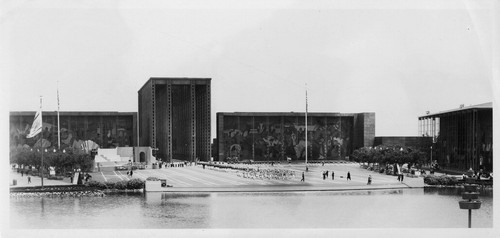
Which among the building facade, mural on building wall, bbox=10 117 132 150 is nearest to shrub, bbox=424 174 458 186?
the building facade

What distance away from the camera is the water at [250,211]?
740 inches

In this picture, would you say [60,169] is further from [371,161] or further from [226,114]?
[226,114]

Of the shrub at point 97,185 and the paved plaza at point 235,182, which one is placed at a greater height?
the shrub at point 97,185

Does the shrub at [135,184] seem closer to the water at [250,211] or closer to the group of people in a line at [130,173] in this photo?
the water at [250,211]

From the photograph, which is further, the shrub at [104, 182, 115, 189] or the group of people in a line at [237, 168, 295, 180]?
the group of people in a line at [237, 168, 295, 180]

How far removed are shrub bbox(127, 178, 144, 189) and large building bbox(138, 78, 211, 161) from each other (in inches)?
339

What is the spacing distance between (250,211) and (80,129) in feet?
60.3

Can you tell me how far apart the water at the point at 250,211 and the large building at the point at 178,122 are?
12.2m

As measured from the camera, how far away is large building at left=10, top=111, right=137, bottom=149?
24.6 m

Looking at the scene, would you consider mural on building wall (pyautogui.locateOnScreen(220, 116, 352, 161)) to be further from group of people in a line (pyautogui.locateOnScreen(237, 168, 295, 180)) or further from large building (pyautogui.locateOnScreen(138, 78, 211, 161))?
group of people in a line (pyautogui.locateOnScreen(237, 168, 295, 180))

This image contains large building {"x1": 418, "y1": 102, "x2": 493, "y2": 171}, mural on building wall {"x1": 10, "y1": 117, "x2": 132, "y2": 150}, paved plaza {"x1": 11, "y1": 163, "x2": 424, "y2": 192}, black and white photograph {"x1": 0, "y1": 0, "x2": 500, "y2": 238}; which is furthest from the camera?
large building {"x1": 418, "y1": 102, "x2": 493, "y2": 171}

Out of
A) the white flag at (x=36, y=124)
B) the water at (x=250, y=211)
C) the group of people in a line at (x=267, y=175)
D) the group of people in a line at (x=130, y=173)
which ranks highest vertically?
the white flag at (x=36, y=124)

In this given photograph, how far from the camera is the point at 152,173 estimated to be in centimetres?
3020

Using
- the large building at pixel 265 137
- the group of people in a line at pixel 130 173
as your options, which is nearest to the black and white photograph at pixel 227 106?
the group of people in a line at pixel 130 173
